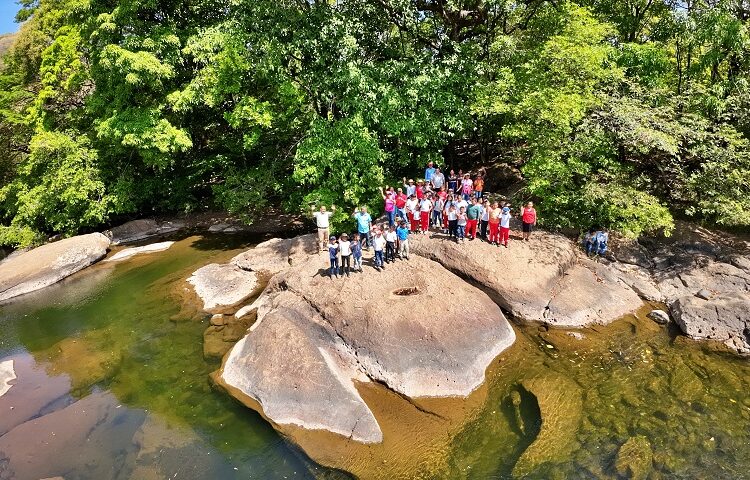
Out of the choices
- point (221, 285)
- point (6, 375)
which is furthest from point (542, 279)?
point (6, 375)

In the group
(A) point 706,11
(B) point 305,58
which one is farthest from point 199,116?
(A) point 706,11

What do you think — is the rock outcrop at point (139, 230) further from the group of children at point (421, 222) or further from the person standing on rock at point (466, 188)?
the person standing on rock at point (466, 188)

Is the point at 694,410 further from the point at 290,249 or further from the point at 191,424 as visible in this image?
the point at 290,249

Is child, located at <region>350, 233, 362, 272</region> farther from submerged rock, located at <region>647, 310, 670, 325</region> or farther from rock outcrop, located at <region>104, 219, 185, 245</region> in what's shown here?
rock outcrop, located at <region>104, 219, 185, 245</region>

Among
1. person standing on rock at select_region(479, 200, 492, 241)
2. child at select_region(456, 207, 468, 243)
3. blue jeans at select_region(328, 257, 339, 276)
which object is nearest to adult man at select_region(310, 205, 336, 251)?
blue jeans at select_region(328, 257, 339, 276)

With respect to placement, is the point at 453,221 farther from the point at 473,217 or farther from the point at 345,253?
the point at 345,253

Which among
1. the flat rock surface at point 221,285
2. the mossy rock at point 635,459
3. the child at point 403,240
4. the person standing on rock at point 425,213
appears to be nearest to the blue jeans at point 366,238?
the child at point 403,240
